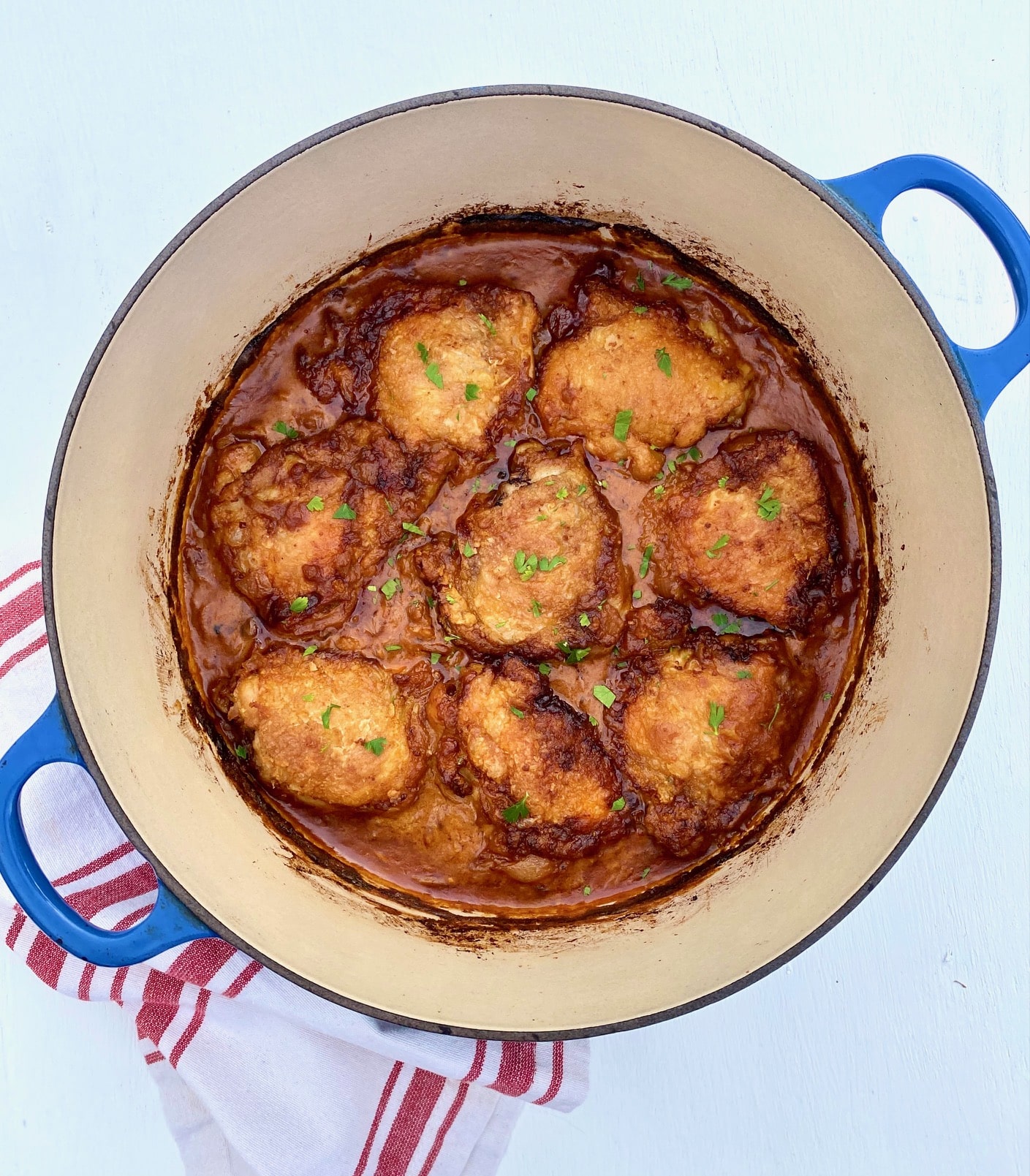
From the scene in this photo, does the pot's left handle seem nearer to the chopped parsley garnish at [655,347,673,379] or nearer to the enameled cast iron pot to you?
the enameled cast iron pot

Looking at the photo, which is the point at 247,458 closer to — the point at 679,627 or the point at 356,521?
the point at 356,521

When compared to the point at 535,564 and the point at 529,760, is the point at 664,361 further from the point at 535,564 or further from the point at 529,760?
the point at 529,760

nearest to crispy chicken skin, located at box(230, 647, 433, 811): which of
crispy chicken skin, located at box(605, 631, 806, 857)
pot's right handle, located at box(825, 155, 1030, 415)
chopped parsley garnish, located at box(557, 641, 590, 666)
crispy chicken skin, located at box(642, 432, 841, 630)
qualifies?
chopped parsley garnish, located at box(557, 641, 590, 666)

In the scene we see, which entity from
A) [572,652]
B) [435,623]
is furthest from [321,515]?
[572,652]

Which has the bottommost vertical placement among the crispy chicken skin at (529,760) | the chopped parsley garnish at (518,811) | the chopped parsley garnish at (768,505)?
the chopped parsley garnish at (518,811)

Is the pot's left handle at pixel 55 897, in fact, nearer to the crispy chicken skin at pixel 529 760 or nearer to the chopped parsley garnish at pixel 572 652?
the crispy chicken skin at pixel 529 760

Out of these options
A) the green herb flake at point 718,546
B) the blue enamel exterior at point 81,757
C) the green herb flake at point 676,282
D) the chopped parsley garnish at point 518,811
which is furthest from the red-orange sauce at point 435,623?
the blue enamel exterior at point 81,757
